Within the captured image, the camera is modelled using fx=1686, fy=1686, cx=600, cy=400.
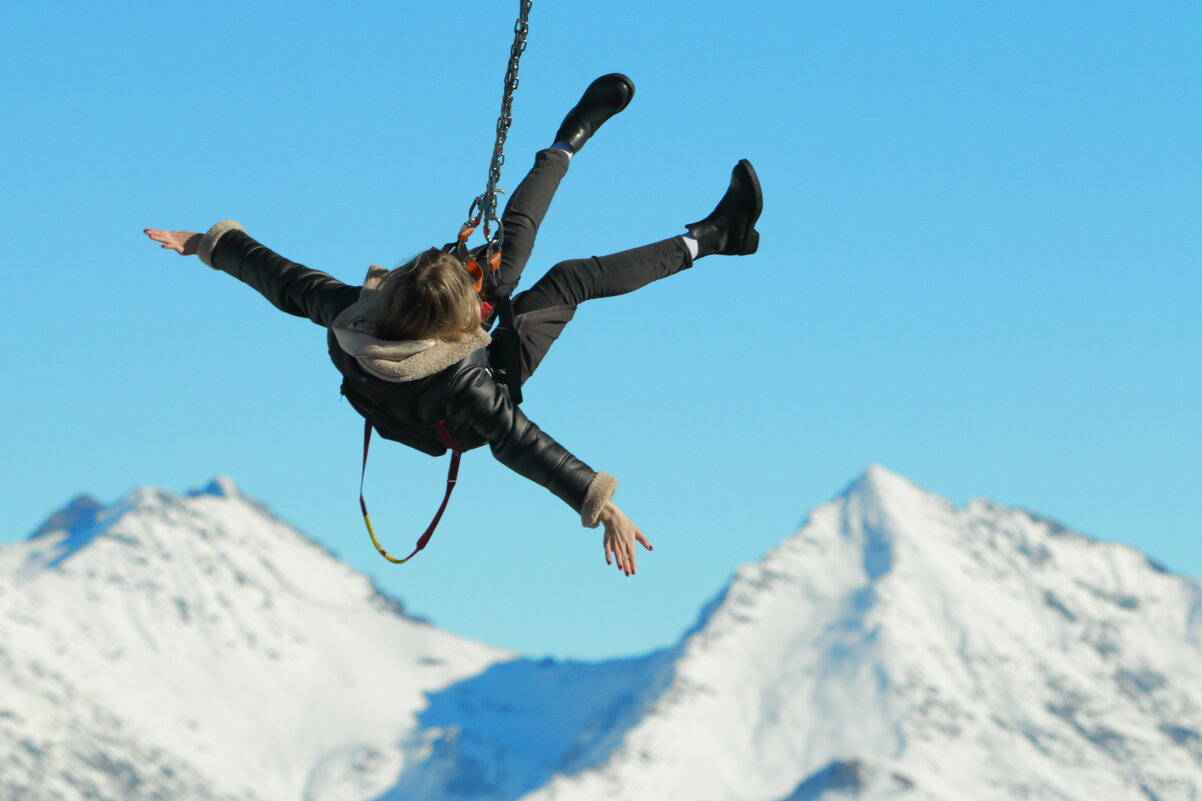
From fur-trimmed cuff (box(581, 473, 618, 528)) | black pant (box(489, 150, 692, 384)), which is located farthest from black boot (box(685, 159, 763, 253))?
fur-trimmed cuff (box(581, 473, 618, 528))

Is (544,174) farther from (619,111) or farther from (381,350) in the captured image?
(381,350)

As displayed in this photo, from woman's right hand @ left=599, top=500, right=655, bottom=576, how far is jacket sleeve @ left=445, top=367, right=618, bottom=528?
0.11 metres

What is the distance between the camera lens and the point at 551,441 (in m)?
10.0

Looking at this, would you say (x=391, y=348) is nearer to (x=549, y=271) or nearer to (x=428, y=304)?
(x=428, y=304)

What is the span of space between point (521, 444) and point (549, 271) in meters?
1.69

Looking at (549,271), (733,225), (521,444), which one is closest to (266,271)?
(549,271)

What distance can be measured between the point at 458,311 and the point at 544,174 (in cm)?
208

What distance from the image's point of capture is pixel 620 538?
9688 mm

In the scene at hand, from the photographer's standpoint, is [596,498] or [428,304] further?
[596,498]

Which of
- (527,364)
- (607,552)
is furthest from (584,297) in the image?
(607,552)

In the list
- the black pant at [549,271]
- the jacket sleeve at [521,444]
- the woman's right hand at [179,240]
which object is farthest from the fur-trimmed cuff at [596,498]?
the woman's right hand at [179,240]

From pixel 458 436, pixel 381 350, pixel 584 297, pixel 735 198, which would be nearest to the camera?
pixel 381 350

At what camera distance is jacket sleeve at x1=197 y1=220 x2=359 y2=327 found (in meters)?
10.4

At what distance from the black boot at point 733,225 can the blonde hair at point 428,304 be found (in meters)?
2.74
